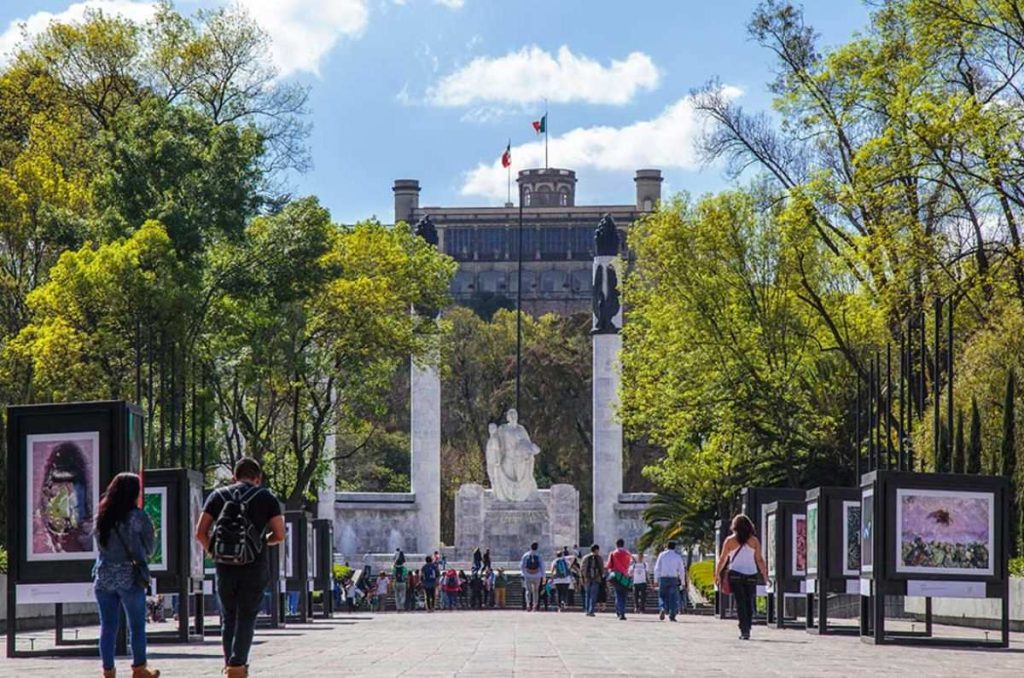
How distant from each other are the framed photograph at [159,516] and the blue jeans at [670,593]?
47.4ft

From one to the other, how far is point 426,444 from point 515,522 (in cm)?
552

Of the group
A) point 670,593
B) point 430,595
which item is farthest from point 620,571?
point 430,595

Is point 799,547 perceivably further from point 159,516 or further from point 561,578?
point 561,578

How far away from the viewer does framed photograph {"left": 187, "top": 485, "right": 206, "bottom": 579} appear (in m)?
23.9

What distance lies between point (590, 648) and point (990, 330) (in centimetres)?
1917

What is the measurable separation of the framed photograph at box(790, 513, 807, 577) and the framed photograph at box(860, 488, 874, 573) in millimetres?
Result: 7297

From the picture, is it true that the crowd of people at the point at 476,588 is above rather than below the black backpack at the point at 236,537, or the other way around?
below

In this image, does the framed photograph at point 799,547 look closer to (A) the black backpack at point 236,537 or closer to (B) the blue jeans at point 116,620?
(B) the blue jeans at point 116,620

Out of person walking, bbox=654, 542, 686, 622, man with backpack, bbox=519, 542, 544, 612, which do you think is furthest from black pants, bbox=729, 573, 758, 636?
man with backpack, bbox=519, 542, 544, 612

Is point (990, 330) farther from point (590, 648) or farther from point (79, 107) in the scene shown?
→ point (79, 107)

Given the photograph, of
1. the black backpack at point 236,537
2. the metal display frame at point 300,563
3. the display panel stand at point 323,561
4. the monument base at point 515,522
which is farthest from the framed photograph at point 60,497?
the monument base at point 515,522

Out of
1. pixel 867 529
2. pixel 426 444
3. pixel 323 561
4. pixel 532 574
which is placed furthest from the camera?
pixel 426 444

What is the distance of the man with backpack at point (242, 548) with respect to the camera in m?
14.8

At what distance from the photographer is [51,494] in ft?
69.1
